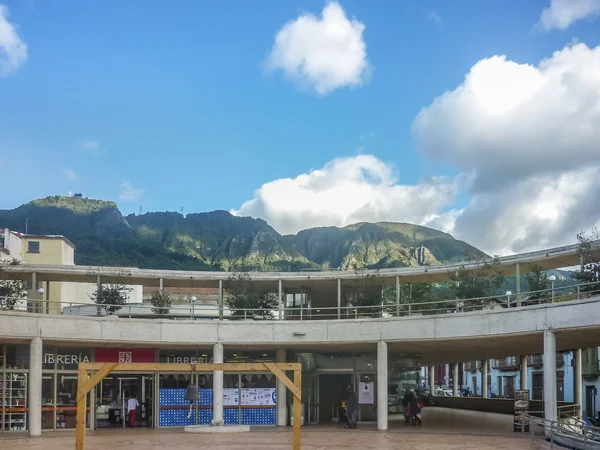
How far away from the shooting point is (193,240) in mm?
152750

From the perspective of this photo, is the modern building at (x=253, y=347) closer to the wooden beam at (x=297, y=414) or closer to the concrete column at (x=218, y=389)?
the concrete column at (x=218, y=389)

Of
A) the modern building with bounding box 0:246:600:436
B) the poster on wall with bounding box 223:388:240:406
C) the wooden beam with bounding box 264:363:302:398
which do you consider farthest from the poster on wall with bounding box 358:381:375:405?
the wooden beam with bounding box 264:363:302:398

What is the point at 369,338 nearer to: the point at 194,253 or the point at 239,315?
the point at 239,315

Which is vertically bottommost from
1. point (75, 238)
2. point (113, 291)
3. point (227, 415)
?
point (227, 415)

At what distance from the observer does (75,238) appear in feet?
419

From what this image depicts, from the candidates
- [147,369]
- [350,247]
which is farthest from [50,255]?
[350,247]

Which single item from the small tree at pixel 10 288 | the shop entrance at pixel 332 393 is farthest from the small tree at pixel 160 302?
the shop entrance at pixel 332 393

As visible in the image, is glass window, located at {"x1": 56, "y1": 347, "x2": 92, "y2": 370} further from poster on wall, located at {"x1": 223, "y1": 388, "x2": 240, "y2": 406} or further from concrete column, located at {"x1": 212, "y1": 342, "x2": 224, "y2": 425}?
poster on wall, located at {"x1": 223, "y1": 388, "x2": 240, "y2": 406}

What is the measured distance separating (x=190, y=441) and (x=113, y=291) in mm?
11562

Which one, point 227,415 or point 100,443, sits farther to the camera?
point 227,415

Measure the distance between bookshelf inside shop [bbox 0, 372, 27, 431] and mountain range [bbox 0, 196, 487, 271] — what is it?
78.7 metres

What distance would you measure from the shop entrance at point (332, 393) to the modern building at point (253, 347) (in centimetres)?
4

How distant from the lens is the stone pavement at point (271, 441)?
22719mm

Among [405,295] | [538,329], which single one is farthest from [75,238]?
[538,329]
